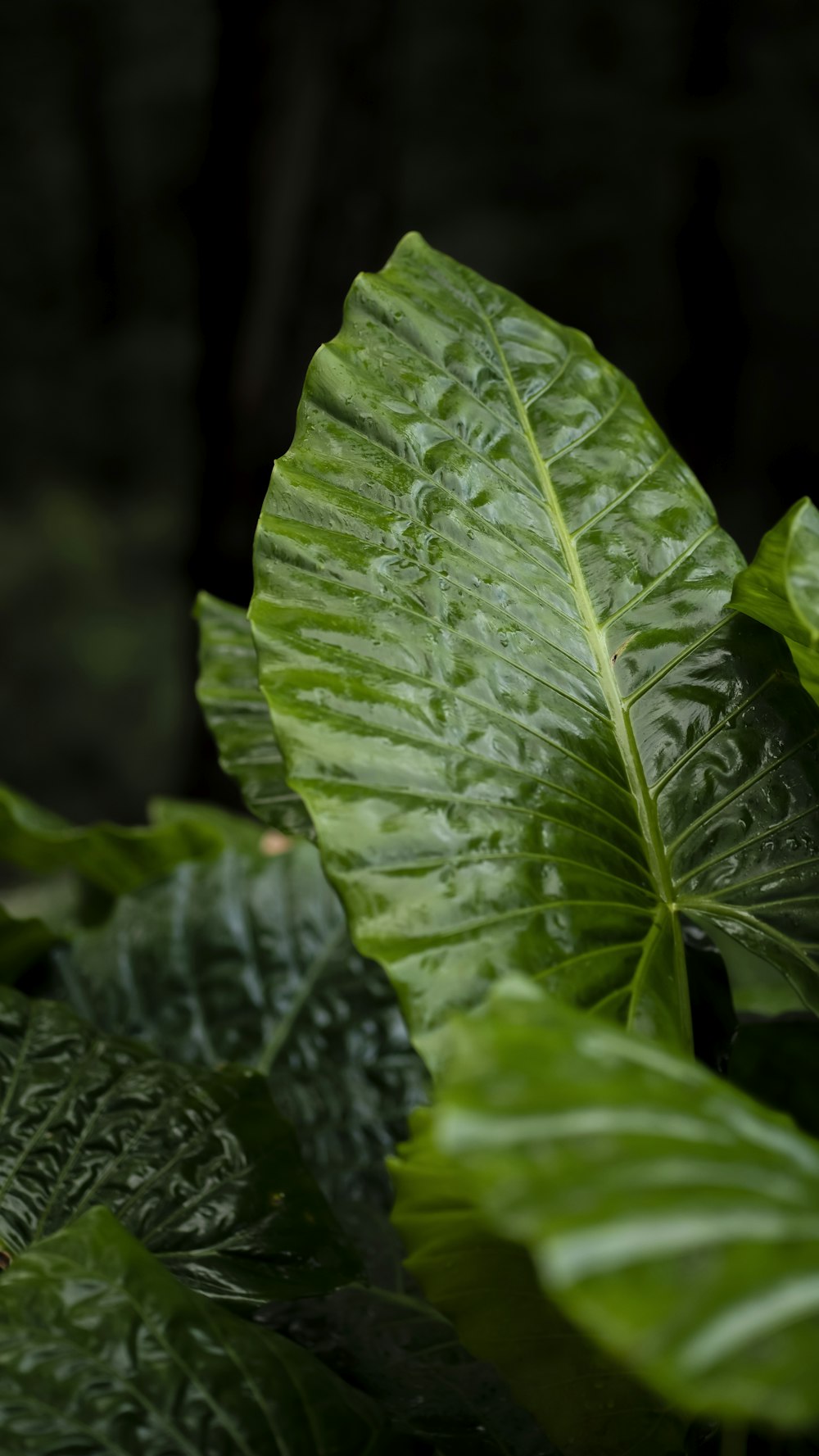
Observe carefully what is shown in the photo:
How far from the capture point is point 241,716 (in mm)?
794

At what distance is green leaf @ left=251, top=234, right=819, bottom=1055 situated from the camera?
476mm

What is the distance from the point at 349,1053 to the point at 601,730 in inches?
14.6

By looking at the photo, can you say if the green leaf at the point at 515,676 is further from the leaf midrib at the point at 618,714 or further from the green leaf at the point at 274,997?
the green leaf at the point at 274,997

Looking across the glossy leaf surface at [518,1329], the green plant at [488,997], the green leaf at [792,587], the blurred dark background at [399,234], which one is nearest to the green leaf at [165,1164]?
the green plant at [488,997]

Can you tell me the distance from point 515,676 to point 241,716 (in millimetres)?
278

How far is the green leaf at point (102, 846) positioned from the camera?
1.00 m

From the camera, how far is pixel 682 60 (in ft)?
13.9

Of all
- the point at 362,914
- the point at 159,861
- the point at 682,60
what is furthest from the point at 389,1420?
the point at 682,60

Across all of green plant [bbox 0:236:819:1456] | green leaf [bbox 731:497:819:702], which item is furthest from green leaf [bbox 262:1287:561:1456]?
green leaf [bbox 731:497:819:702]

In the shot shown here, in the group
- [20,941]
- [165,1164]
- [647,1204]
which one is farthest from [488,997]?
[20,941]

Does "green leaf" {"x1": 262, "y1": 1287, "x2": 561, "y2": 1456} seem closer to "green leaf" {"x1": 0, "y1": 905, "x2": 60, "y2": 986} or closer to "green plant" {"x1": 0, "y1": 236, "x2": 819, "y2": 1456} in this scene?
"green plant" {"x1": 0, "y1": 236, "x2": 819, "y2": 1456}

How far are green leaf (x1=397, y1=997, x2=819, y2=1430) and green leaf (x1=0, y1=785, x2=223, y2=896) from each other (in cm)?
71

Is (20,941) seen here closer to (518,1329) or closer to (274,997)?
(274,997)

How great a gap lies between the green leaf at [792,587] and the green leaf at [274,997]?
1.31 ft
